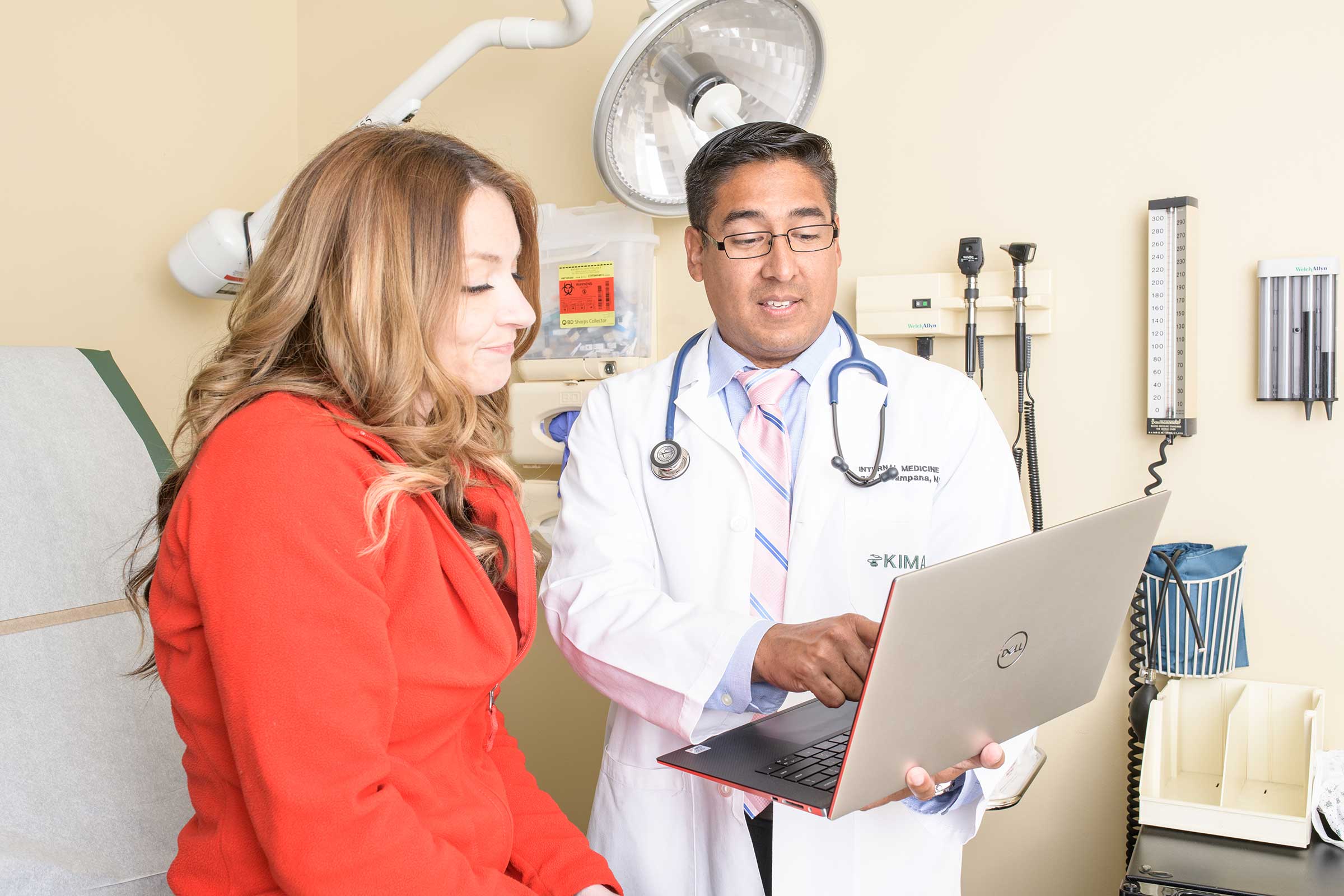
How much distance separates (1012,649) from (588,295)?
149 cm

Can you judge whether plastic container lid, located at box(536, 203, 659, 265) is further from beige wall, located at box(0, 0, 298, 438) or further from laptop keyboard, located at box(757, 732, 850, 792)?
laptop keyboard, located at box(757, 732, 850, 792)

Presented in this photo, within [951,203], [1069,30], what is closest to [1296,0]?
[1069,30]

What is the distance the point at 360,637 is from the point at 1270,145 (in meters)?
1.68

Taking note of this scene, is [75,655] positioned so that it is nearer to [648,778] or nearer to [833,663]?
[648,778]

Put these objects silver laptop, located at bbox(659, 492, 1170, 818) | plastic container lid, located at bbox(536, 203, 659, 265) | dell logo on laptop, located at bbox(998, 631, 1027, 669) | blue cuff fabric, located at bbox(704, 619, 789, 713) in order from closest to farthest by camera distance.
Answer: silver laptop, located at bbox(659, 492, 1170, 818), dell logo on laptop, located at bbox(998, 631, 1027, 669), blue cuff fabric, located at bbox(704, 619, 789, 713), plastic container lid, located at bbox(536, 203, 659, 265)

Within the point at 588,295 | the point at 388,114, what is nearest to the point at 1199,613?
the point at 588,295

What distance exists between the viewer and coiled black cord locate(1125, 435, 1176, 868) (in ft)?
5.65

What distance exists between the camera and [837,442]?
55.0 inches

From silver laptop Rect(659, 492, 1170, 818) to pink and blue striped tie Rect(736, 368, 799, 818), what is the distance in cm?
22

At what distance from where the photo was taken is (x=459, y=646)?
0.88 metres

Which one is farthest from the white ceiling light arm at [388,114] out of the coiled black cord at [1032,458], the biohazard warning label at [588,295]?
the coiled black cord at [1032,458]

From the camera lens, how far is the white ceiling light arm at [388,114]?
1930mm

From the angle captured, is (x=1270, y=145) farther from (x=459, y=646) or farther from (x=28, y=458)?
(x=28, y=458)

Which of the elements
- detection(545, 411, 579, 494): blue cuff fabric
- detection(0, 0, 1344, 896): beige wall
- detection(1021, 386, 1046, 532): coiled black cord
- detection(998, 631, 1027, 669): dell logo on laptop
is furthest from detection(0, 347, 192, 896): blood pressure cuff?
detection(1021, 386, 1046, 532): coiled black cord
